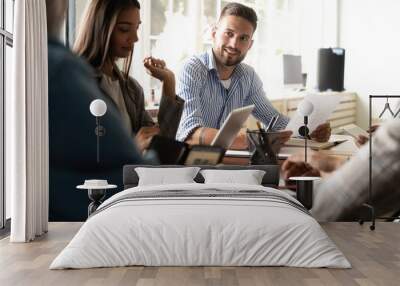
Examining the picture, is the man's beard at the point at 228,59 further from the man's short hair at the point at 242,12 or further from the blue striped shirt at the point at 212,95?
the man's short hair at the point at 242,12

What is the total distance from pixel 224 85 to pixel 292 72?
780 mm

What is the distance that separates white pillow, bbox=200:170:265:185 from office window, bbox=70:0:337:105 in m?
0.98

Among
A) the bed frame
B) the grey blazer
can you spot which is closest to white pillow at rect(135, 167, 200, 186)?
the bed frame

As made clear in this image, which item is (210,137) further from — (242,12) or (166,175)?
(242,12)

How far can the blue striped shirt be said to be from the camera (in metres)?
8.09

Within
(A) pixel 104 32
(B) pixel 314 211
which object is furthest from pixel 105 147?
(B) pixel 314 211

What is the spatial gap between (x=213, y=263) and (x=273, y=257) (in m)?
0.44

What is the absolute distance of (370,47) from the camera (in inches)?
324

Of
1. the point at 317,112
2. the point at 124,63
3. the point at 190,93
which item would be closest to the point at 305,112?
the point at 317,112

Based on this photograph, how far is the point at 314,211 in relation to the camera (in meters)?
8.19

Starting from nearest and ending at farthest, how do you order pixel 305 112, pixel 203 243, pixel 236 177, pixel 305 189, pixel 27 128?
pixel 203 243 < pixel 27 128 < pixel 236 177 < pixel 305 189 < pixel 305 112

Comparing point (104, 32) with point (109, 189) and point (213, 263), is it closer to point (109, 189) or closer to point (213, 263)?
point (109, 189)

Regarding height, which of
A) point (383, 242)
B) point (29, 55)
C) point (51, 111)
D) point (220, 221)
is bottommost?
point (383, 242)

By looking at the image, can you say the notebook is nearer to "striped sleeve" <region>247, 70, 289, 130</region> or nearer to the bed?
"striped sleeve" <region>247, 70, 289, 130</region>
